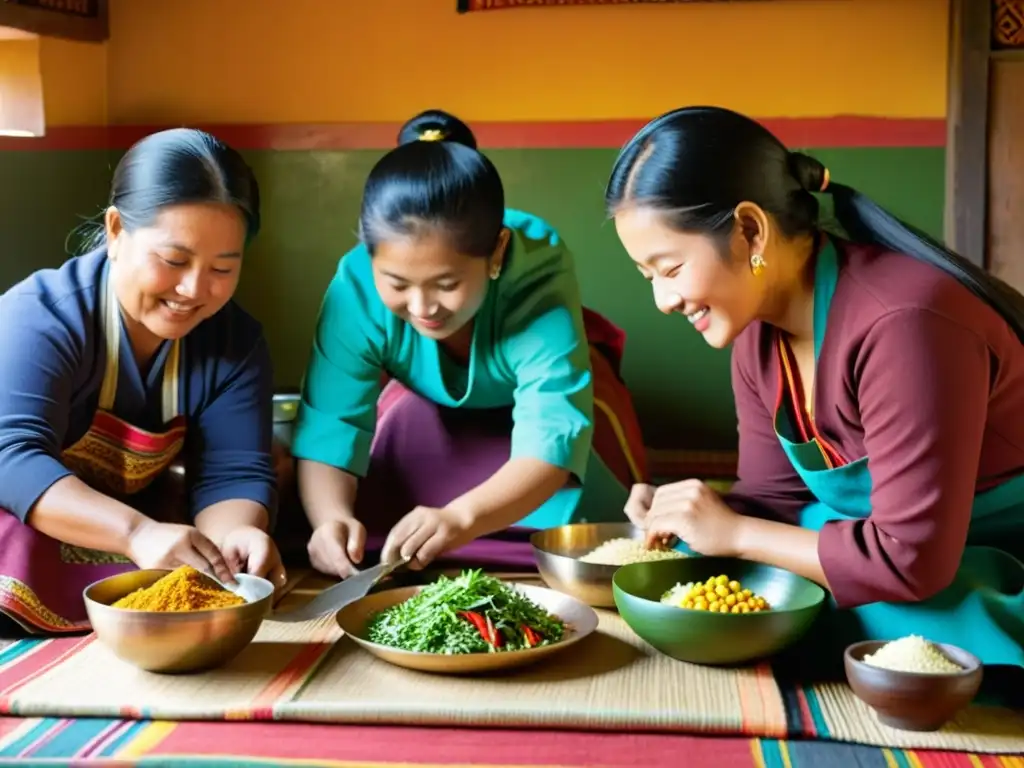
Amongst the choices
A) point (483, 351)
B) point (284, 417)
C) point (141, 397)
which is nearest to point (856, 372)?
point (483, 351)

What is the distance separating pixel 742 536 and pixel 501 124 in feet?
6.47

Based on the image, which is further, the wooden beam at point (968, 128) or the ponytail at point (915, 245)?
the wooden beam at point (968, 128)

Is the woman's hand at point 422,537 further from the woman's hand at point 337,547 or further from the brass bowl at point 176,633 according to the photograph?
the brass bowl at point 176,633

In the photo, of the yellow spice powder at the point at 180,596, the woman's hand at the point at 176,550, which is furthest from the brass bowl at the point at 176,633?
the woman's hand at the point at 176,550

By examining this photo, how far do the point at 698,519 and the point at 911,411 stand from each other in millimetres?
346

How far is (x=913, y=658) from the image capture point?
142 centimetres

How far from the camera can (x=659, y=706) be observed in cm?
146

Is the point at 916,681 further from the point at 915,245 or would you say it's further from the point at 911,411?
the point at 915,245

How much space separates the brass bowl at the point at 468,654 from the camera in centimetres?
153

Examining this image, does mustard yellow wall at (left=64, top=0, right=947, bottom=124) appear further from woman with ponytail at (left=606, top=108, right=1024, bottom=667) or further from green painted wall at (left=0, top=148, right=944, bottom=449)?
woman with ponytail at (left=606, top=108, right=1024, bottom=667)

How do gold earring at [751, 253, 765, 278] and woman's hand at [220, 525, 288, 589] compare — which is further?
woman's hand at [220, 525, 288, 589]

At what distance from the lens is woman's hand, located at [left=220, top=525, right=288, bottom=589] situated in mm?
1824

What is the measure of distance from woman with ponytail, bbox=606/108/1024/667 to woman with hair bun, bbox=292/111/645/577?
41 cm

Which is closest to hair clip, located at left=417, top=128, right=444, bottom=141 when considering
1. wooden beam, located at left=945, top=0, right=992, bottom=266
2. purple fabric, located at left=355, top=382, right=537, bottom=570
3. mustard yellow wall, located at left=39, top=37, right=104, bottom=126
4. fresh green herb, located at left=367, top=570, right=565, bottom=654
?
purple fabric, located at left=355, top=382, right=537, bottom=570
